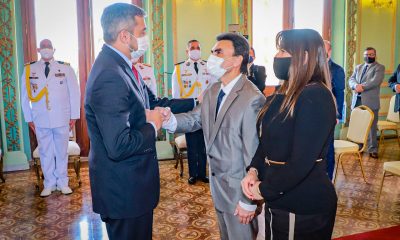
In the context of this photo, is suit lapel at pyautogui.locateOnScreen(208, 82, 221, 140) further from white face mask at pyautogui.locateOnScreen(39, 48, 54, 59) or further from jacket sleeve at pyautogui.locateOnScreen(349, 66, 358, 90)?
jacket sleeve at pyautogui.locateOnScreen(349, 66, 358, 90)

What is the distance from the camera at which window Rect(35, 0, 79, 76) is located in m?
5.88

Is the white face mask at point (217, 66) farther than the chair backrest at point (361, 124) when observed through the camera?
No

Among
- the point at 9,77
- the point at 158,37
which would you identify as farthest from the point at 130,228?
the point at 158,37

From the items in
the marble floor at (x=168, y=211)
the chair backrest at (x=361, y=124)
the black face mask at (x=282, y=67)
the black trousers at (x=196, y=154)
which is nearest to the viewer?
the black face mask at (x=282, y=67)

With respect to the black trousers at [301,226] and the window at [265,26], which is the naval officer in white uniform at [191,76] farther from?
the black trousers at [301,226]

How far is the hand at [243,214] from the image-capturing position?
1.96 metres

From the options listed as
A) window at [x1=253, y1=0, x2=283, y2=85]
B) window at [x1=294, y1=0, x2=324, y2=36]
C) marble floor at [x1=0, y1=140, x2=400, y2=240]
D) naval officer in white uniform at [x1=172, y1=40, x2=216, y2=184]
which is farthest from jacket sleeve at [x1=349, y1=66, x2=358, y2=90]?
naval officer in white uniform at [x1=172, y1=40, x2=216, y2=184]

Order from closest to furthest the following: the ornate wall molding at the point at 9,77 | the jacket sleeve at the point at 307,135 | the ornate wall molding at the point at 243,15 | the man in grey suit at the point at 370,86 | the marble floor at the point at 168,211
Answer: the jacket sleeve at the point at 307,135 → the marble floor at the point at 168,211 → the ornate wall molding at the point at 9,77 → the man in grey suit at the point at 370,86 → the ornate wall molding at the point at 243,15

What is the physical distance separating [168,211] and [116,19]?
8.79ft

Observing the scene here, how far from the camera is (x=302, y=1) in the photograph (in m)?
7.46

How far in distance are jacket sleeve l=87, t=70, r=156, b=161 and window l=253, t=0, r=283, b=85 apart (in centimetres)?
570

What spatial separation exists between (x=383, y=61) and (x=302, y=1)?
6.98 feet

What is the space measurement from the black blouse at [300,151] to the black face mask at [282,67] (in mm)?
90

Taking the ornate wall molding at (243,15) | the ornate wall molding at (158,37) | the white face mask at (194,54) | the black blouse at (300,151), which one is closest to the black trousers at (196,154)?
the white face mask at (194,54)
